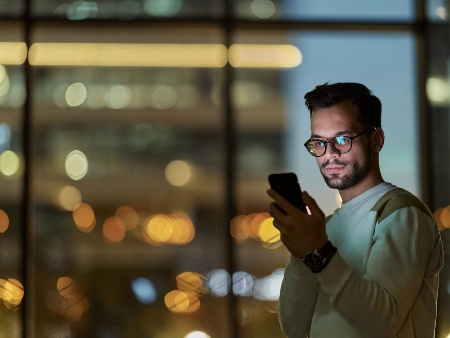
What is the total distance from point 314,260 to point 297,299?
27 cm

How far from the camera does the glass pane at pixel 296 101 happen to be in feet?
15.8

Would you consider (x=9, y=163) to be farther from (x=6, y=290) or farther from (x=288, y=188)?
(x=288, y=188)

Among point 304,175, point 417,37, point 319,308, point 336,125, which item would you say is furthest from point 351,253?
point 417,37

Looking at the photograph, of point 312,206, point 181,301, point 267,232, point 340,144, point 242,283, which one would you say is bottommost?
point 181,301

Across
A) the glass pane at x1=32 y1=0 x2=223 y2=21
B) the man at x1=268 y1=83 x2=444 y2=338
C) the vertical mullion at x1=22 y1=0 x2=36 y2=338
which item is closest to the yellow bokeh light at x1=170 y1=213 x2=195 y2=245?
the vertical mullion at x1=22 y1=0 x2=36 y2=338

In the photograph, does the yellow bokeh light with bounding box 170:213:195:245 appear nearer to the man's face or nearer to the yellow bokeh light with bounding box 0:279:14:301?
the yellow bokeh light with bounding box 0:279:14:301

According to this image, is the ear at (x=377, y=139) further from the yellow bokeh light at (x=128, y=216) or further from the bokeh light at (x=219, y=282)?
the yellow bokeh light at (x=128, y=216)

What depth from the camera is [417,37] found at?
16.5 feet

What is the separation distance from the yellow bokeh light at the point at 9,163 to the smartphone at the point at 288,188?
3404mm

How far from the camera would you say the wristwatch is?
5.06ft

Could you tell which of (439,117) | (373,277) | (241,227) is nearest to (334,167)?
(373,277)

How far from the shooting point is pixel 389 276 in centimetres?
159

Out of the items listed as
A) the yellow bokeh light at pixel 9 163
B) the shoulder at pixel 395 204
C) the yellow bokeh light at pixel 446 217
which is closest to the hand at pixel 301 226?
the shoulder at pixel 395 204

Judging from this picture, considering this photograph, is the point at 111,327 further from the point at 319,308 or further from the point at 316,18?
the point at 319,308
